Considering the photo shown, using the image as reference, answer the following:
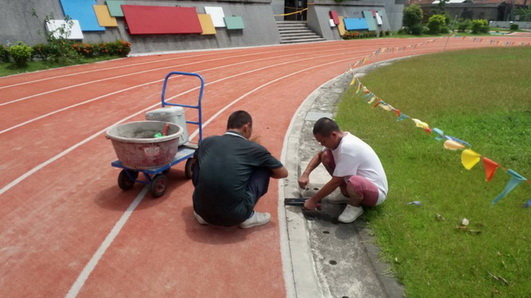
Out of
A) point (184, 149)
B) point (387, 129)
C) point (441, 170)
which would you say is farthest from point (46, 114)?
point (441, 170)

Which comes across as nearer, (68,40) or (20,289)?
(20,289)

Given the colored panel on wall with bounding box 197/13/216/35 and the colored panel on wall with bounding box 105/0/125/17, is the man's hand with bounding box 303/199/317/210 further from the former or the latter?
the colored panel on wall with bounding box 197/13/216/35

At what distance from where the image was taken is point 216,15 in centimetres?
2164

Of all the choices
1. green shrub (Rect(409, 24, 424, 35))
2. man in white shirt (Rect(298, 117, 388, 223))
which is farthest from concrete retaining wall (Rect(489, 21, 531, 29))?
man in white shirt (Rect(298, 117, 388, 223))

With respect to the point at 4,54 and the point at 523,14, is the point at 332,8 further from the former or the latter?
the point at 523,14

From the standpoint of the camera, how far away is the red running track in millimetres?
3219

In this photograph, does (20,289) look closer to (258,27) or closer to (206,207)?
(206,207)

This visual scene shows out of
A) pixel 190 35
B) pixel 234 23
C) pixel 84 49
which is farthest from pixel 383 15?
pixel 84 49

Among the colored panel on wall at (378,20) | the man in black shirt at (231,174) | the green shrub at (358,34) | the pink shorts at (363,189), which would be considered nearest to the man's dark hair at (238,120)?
the man in black shirt at (231,174)

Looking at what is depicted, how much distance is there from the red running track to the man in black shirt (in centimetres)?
34

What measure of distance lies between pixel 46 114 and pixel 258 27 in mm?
18186

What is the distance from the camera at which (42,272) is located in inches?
130

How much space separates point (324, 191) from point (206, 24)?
18.7m

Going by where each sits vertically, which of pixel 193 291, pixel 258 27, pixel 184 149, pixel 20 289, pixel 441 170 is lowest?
pixel 441 170
